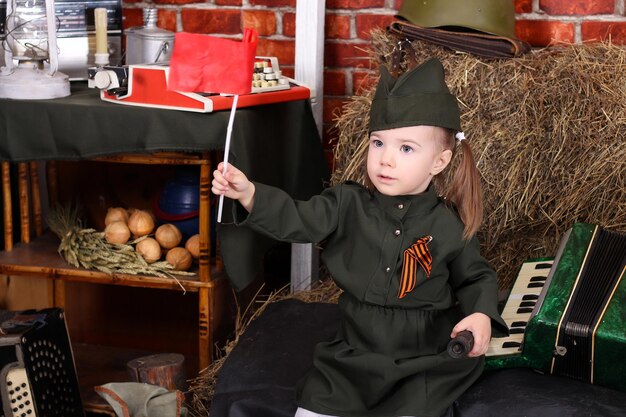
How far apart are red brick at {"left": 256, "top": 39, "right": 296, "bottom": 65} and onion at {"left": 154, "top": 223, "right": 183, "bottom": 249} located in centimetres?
82

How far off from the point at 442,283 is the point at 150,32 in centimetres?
118

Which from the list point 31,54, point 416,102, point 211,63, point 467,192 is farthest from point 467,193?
point 31,54

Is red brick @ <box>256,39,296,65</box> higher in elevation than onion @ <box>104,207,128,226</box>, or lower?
higher

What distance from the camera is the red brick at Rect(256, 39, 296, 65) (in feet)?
10.3

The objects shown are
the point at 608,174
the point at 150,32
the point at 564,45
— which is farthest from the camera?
the point at 564,45

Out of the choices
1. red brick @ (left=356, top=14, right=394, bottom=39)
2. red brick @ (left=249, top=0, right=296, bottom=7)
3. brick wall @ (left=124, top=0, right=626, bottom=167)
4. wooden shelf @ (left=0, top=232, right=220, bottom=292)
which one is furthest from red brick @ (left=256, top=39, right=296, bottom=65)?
wooden shelf @ (left=0, top=232, right=220, bottom=292)

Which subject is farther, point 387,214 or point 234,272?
point 234,272

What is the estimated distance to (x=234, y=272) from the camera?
230 centimetres

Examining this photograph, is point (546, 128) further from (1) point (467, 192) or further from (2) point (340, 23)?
(2) point (340, 23)

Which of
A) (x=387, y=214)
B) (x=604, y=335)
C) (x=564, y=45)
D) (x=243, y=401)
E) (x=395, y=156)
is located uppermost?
(x=564, y=45)

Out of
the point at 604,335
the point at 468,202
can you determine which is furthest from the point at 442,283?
the point at 604,335

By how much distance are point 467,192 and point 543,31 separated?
1064mm

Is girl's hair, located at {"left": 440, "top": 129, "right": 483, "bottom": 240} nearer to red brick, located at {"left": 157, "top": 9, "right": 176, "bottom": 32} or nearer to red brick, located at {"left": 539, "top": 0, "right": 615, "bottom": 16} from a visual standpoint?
red brick, located at {"left": 539, "top": 0, "right": 615, "bottom": 16}

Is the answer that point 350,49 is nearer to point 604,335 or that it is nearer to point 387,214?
point 387,214
